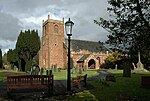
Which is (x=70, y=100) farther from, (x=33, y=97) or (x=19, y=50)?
(x=19, y=50)

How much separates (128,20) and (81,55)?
6407 centimetres

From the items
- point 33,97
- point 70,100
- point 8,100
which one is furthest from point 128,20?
point 8,100

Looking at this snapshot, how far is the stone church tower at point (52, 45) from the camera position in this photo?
67.9m

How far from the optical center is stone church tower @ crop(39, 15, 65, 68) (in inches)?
2672

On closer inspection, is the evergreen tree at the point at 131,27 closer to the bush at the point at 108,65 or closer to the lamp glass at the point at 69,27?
the lamp glass at the point at 69,27

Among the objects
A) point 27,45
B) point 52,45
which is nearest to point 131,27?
point 27,45

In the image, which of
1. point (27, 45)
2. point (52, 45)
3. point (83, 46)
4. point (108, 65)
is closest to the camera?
point (27, 45)

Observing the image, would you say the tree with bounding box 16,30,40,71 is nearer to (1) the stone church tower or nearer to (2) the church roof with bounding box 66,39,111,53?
(1) the stone church tower

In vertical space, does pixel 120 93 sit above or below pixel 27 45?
below

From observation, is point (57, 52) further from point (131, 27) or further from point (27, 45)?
point (131, 27)

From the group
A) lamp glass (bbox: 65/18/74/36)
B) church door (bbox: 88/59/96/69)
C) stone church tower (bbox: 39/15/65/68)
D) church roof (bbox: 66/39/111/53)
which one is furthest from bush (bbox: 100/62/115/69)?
lamp glass (bbox: 65/18/74/36)

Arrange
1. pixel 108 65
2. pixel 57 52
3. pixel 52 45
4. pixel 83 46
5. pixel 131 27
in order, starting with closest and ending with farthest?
pixel 131 27 → pixel 52 45 → pixel 57 52 → pixel 108 65 → pixel 83 46

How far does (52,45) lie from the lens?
68688mm

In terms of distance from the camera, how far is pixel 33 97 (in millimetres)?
12484
